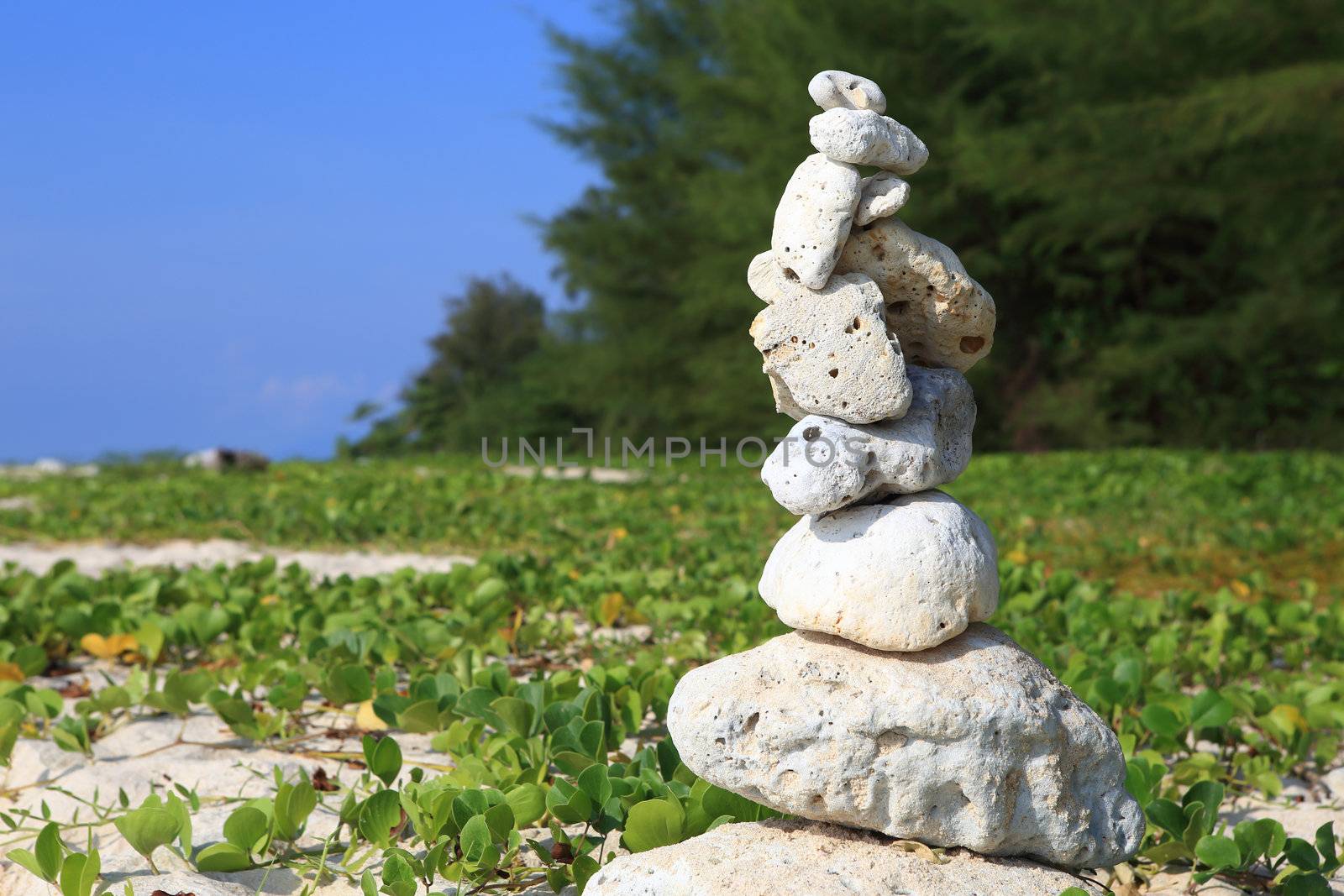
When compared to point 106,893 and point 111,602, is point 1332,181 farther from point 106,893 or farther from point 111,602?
point 106,893

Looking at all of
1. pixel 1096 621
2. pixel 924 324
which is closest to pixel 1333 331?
pixel 1096 621

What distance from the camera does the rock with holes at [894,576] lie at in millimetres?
1949

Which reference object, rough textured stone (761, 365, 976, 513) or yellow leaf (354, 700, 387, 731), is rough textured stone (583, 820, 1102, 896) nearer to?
rough textured stone (761, 365, 976, 513)

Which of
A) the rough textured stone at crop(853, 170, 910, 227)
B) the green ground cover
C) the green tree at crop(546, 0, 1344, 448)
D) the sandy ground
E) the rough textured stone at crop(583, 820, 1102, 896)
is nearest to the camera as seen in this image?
the rough textured stone at crop(583, 820, 1102, 896)

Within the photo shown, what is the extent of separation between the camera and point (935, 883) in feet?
6.16

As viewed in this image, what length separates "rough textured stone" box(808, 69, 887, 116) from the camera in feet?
6.84

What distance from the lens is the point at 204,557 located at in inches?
245

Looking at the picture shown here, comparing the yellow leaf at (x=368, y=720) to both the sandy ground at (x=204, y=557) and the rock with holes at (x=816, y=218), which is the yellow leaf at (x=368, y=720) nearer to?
the rock with holes at (x=816, y=218)

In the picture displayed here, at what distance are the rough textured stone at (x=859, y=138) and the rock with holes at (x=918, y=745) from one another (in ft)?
2.84

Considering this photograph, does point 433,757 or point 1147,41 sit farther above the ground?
point 1147,41

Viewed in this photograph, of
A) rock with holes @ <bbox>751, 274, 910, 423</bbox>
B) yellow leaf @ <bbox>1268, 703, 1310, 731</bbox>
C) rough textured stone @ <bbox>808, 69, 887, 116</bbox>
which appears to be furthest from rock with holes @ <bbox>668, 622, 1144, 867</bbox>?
yellow leaf @ <bbox>1268, 703, 1310, 731</bbox>

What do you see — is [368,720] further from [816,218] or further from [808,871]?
[816,218]

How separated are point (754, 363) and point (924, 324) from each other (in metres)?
12.9

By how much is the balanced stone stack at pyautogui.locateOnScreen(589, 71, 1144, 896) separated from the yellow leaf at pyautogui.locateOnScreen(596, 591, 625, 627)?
197cm
